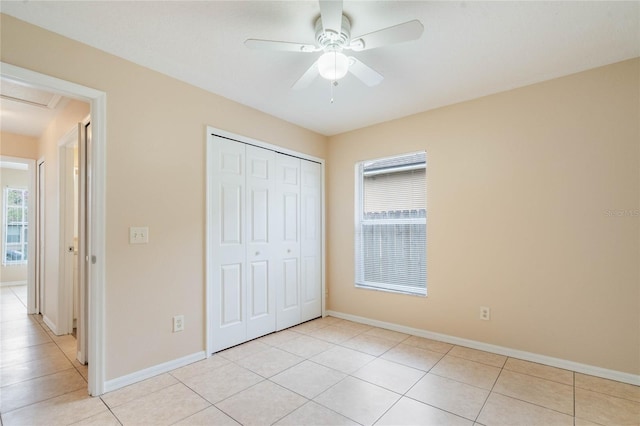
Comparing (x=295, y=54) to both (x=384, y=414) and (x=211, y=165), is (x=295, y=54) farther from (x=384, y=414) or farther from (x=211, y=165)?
(x=384, y=414)

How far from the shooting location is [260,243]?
3402 millimetres

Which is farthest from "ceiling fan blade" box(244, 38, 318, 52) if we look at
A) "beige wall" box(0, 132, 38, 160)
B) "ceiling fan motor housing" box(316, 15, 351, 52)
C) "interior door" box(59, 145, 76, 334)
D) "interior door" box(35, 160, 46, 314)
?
"beige wall" box(0, 132, 38, 160)

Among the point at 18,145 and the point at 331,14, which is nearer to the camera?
the point at 331,14

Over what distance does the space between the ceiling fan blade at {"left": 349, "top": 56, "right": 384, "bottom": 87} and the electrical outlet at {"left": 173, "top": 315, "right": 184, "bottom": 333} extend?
7.89 feet

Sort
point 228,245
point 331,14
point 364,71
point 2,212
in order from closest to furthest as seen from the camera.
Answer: point 331,14 → point 364,71 → point 228,245 → point 2,212

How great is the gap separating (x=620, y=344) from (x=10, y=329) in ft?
19.6

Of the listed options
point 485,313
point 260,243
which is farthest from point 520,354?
point 260,243

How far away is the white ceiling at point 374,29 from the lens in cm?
181

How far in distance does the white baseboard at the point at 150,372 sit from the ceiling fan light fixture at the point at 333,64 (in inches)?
101

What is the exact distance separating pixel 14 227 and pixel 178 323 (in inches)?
259

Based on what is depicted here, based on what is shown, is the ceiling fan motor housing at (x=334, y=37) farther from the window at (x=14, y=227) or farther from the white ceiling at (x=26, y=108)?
the window at (x=14, y=227)

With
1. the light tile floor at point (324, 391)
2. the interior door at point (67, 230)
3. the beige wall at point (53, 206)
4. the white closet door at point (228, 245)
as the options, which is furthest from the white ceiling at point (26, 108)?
the light tile floor at point (324, 391)

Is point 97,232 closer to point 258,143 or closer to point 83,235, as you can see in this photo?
point 83,235

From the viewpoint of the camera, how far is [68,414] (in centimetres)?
194
